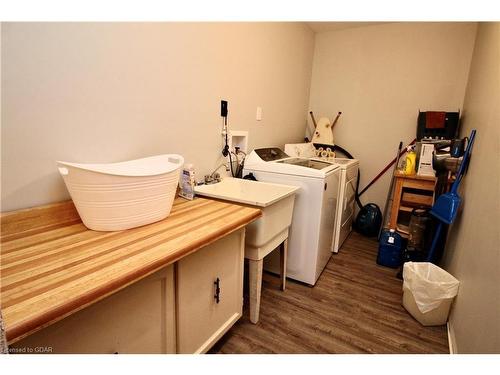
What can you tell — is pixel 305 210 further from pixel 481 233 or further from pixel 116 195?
pixel 116 195

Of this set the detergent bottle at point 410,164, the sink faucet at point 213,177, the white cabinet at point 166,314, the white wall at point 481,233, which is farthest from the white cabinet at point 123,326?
the detergent bottle at point 410,164

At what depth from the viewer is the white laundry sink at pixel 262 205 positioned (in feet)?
4.72

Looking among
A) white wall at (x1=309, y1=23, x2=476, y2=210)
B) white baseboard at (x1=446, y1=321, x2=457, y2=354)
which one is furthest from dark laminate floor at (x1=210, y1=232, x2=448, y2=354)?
white wall at (x1=309, y1=23, x2=476, y2=210)

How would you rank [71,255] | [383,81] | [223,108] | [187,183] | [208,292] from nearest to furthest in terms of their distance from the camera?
[71,255]
[208,292]
[187,183]
[223,108]
[383,81]

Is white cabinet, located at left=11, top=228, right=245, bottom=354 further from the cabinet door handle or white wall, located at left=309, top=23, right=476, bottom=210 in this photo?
white wall, located at left=309, top=23, right=476, bottom=210

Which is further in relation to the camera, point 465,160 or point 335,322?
point 465,160

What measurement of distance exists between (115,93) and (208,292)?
1.02 m

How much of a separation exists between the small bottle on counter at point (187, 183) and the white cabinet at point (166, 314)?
0.38 m

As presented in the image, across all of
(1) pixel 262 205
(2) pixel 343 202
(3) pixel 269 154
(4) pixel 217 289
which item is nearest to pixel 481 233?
(1) pixel 262 205

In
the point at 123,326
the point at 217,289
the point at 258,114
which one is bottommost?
the point at 217,289

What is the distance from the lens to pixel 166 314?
3.23 ft

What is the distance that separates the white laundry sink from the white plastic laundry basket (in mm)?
441
